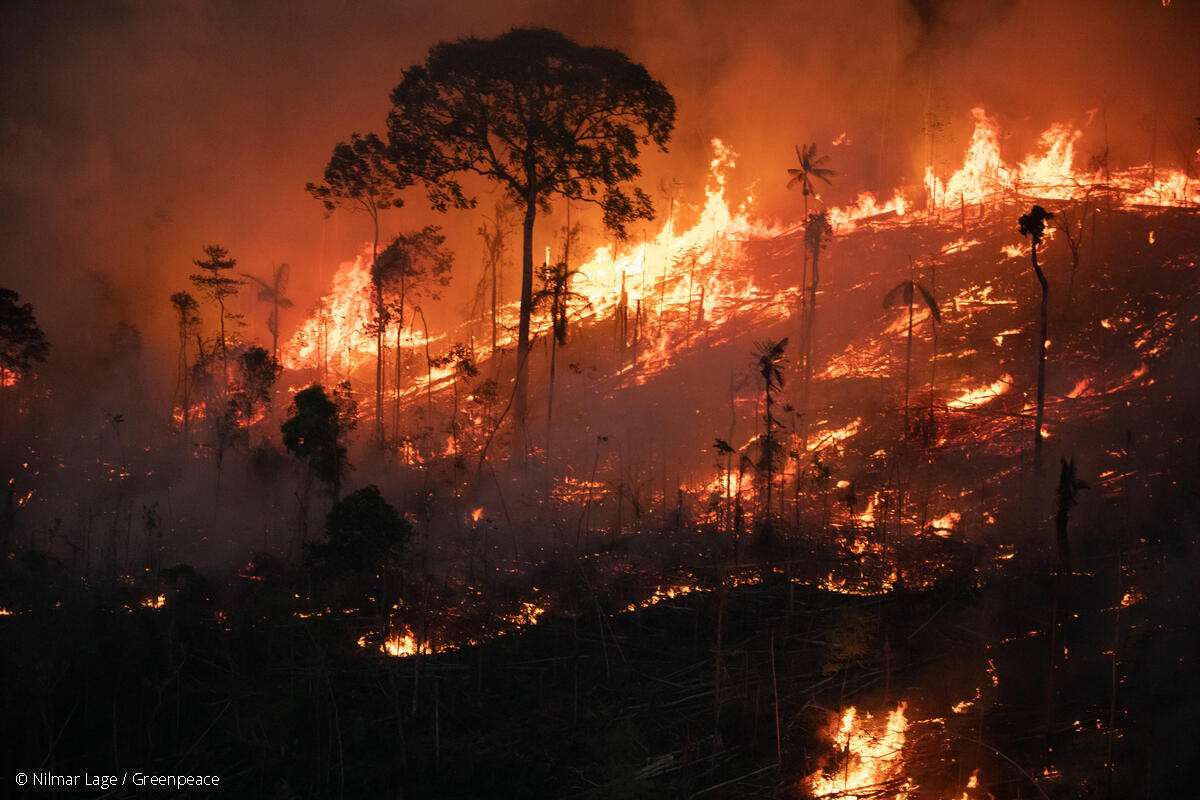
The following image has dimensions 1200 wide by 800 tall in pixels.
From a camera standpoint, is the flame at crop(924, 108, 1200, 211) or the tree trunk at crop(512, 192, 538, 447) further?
the flame at crop(924, 108, 1200, 211)

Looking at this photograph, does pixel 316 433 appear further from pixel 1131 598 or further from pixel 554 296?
pixel 1131 598

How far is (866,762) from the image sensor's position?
38.2 ft

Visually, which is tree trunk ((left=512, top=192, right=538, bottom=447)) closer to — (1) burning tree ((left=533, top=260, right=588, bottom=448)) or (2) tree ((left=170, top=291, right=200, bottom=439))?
(1) burning tree ((left=533, top=260, right=588, bottom=448))

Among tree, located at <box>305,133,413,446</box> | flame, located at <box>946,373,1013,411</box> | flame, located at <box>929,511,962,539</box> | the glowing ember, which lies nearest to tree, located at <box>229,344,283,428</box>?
tree, located at <box>305,133,413,446</box>

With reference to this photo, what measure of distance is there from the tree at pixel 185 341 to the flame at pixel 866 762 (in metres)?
32.1

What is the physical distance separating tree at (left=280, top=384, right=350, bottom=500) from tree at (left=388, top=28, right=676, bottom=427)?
Answer: 399 inches

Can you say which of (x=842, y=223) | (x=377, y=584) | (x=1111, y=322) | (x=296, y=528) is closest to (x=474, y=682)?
(x=377, y=584)

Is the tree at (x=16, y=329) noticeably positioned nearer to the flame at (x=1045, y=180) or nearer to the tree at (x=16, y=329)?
the tree at (x=16, y=329)

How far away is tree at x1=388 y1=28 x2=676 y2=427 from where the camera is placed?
3017 cm

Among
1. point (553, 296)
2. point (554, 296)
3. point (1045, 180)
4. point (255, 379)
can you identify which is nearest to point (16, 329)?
point (255, 379)

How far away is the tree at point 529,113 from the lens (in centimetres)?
3017

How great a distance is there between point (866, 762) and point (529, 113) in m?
25.8

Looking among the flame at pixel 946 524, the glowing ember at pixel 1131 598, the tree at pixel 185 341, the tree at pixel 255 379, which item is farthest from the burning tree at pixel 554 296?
the glowing ember at pixel 1131 598

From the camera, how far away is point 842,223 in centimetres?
6091
